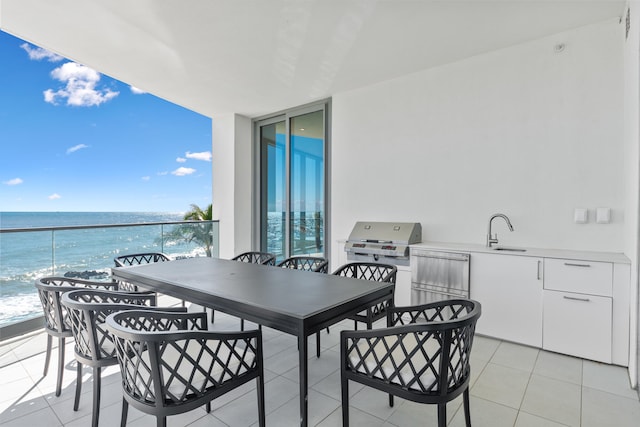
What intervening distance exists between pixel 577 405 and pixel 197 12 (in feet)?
13.6

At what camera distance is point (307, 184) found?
16.8 ft

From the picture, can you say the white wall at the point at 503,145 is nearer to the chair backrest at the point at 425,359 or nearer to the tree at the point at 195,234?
the chair backrest at the point at 425,359

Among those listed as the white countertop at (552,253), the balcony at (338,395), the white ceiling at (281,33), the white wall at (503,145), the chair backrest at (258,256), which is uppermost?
the white ceiling at (281,33)

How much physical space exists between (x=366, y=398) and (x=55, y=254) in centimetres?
330

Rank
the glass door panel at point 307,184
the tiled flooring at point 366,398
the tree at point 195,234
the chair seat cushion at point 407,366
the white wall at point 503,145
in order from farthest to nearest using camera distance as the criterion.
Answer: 1. the glass door panel at point 307,184
2. the tree at point 195,234
3. the white wall at point 503,145
4. the tiled flooring at point 366,398
5. the chair seat cushion at point 407,366

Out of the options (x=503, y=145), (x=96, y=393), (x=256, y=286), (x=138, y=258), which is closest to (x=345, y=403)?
(x=256, y=286)

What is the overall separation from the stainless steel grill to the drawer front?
4.20 ft

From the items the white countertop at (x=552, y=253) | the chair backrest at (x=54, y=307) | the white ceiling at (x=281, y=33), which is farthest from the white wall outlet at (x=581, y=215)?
the chair backrest at (x=54, y=307)

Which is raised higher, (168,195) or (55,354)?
(168,195)

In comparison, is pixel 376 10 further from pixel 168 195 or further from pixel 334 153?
pixel 168 195

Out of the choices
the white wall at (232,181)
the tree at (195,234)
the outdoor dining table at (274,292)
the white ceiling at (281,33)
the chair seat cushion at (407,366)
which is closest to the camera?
the chair seat cushion at (407,366)

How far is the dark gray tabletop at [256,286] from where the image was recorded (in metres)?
1.64

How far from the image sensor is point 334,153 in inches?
183

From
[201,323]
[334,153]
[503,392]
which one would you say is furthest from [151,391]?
[334,153]
